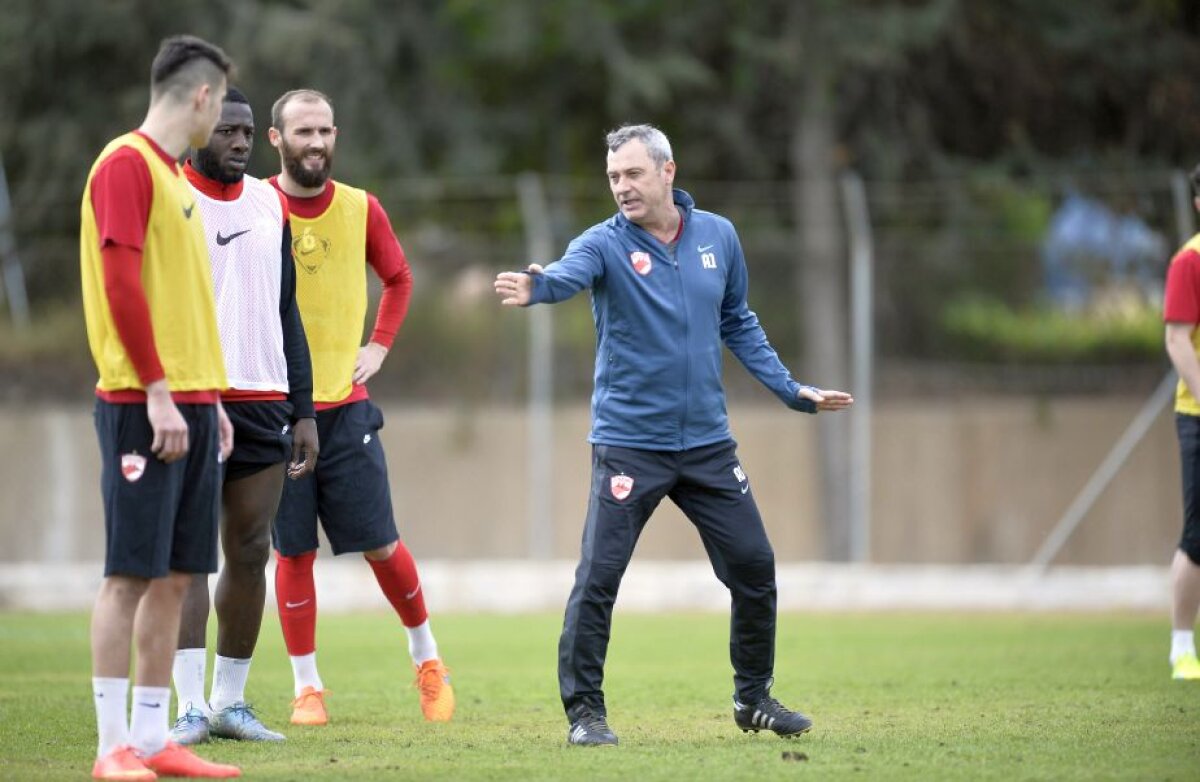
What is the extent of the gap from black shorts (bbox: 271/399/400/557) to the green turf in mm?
783

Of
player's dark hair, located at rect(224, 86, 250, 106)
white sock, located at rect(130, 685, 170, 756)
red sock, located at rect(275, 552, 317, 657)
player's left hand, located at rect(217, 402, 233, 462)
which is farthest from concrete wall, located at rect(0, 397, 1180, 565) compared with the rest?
white sock, located at rect(130, 685, 170, 756)

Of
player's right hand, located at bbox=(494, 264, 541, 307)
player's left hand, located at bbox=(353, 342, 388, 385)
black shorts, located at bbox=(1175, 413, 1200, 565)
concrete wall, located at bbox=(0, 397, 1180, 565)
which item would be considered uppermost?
player's right hand, located at bbox=(494, 264, 541, 307)

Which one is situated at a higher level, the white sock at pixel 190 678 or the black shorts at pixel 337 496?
the black shorts at pixel 337 496

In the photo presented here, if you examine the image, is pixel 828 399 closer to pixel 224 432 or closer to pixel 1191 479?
pixel 224 432

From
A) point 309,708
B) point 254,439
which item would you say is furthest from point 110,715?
point 309,708

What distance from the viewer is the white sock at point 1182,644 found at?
8.64 metres

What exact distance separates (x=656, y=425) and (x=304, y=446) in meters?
1.43

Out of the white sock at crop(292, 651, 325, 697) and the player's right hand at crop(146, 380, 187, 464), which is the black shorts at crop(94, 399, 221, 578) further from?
the white sock at crop(292, 651, 325, 697)

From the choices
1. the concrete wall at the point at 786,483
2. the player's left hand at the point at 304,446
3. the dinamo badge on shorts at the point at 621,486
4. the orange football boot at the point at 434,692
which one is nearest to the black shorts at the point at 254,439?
the player's left hand at the point at 304,446

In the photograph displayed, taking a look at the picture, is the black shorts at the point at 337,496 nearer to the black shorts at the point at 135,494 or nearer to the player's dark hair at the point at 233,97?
the player's dark hair at the point at 233,97

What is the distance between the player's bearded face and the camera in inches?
279

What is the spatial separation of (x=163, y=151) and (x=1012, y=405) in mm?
12121

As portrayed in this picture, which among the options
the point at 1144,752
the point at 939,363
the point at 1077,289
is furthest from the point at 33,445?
the point at 1144,752

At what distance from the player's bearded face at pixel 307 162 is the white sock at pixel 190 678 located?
200 centimetres
